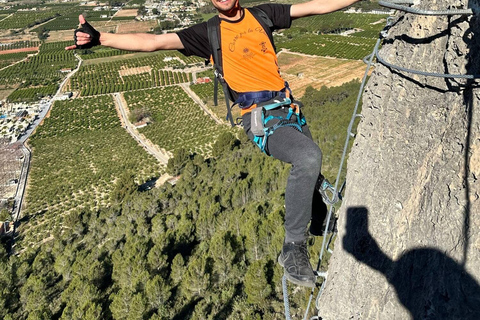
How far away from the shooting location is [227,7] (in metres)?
3.62

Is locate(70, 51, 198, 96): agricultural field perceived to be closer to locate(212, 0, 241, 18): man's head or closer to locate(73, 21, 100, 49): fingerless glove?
locate(212, 0, 241, 18): man's head

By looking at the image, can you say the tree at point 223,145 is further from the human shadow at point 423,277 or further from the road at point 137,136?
the human shadow at point 423,277

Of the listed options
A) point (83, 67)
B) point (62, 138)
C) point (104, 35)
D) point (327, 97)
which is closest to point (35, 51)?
point (83, 67)

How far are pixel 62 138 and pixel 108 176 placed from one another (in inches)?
787

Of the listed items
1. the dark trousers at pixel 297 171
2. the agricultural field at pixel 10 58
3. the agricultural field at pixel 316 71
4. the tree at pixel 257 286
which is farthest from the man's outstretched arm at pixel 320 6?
the agricultural field at pixel 10 58

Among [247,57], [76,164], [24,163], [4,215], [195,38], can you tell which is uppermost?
[195,38]

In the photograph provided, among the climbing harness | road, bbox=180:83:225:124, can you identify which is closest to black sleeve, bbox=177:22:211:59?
the climbing harness


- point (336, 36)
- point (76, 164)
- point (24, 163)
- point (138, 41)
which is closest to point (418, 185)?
point (138, 41)

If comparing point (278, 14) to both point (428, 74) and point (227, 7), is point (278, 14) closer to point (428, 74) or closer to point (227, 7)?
point (227, 7)

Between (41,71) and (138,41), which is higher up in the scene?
(138,41)

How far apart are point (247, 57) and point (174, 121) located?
52.1 meters

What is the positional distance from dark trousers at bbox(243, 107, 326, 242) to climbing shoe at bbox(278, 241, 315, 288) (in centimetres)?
9

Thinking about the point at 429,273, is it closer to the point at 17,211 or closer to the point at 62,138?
the point at 17,211

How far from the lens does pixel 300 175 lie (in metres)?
3.20
